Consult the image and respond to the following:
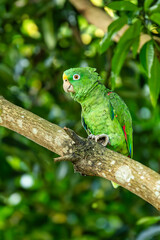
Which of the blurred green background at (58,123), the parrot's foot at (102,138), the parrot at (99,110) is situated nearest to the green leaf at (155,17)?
the parrot at (99,110)

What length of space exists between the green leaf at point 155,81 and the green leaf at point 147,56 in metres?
0.08

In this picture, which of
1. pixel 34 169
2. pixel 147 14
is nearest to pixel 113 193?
pixel 34 169

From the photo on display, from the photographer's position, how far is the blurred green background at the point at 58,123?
10.5 feet

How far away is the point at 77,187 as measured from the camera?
3656 mm

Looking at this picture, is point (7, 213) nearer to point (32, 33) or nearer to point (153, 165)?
point (153, 165)

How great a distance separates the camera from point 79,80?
2.11 metres

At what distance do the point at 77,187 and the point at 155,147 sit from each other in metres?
0.92

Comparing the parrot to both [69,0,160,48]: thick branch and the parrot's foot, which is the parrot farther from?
[69,0,160,48]: thick branch

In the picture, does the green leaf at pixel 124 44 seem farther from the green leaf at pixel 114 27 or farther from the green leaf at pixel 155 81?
the green leaf at pixel 155 81

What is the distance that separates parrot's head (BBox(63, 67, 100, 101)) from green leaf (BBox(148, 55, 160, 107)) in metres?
0.35

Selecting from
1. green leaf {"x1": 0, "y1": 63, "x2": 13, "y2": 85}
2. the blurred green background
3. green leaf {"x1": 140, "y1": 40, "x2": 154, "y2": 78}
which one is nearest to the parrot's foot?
green leaf {"x1": 140, "y1": 40, "x2": 154, "y2": 78}

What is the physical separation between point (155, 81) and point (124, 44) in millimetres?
294

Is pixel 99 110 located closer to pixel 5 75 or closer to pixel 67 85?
pixel 67 85

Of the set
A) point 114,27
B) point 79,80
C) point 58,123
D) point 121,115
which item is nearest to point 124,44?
point 114,27
